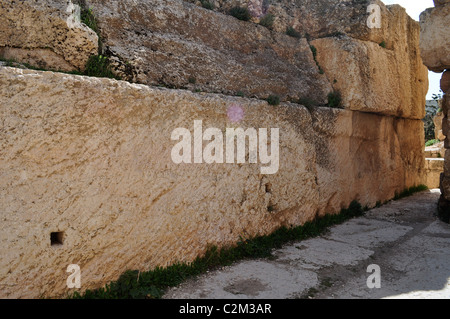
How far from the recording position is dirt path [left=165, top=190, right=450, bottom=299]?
10.2 feet

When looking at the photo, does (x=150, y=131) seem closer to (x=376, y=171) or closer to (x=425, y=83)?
(x=376, y=171)

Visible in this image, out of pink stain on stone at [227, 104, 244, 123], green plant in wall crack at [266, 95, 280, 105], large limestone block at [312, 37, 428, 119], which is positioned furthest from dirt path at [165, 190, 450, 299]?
large limestone block at [312, 37, 428, 119]

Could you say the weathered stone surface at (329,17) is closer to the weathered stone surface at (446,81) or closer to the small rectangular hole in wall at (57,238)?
A: the weathered stone surface at (446,81)

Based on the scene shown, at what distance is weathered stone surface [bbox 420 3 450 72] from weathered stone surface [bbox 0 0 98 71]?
4757 mm

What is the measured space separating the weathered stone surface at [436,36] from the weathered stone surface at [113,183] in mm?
2546

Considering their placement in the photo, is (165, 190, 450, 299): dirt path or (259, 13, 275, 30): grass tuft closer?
(165, 190, 450, 299): dirt path

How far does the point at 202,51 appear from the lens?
4.26 meters

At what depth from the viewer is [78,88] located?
273 cm

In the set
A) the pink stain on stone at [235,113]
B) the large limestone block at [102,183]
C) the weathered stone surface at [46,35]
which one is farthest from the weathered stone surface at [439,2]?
the weathered stone surface at [46,35]

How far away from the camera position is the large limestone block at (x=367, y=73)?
5.63 metres

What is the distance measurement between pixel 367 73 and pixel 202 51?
3.07 metres

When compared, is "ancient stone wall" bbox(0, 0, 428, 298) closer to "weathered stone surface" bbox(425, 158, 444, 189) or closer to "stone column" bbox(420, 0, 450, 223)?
"stone column" bbox(420, 0, 450, 223)

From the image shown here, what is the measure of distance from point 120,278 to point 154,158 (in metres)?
1.04
